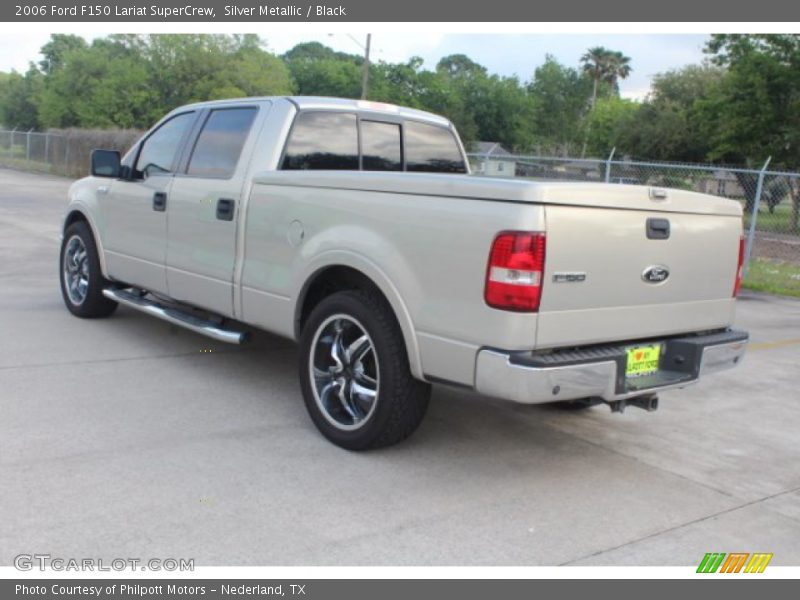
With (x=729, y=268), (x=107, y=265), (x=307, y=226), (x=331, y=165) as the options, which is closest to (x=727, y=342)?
(x=729, y=268)

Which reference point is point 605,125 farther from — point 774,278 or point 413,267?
point 413,267

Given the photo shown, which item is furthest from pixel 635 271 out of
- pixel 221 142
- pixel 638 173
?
pixel 638 173

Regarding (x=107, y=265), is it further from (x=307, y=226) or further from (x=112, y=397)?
(x=307, y=226)

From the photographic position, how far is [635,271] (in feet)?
13.8

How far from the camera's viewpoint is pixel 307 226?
4852 mm

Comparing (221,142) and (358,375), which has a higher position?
(221,142)

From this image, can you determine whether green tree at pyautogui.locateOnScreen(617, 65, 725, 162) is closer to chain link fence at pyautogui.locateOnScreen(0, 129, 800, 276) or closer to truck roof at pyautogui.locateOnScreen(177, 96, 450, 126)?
chain link fence at pyautogui.locateOnScreen(0, 129, 800, 276)

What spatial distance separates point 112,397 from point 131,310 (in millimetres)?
2900

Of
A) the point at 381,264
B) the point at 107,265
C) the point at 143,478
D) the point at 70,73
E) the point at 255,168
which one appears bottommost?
the point at 143,478

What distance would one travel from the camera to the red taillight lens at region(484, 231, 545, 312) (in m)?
3.76

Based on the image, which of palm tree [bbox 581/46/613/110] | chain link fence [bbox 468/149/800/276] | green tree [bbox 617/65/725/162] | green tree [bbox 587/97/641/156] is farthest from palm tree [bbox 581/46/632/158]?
chain link fence [bbox 468/149/800/276]

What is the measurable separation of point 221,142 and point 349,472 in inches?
108

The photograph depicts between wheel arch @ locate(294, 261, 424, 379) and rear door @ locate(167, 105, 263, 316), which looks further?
rear door @ locate(167, 105, 263, 316)

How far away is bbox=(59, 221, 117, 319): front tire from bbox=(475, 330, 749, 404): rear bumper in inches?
182
